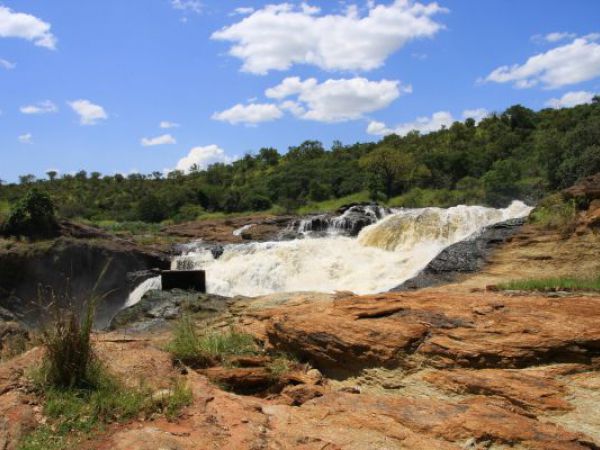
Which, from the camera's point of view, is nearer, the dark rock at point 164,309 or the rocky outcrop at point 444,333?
the rocky outcrop at point 444,333

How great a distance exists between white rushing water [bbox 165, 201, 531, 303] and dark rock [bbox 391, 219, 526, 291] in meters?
2.08

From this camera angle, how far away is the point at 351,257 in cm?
2020

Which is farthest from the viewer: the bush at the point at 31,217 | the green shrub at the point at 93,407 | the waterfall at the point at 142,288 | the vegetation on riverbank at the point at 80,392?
the bush at the point at 31,217

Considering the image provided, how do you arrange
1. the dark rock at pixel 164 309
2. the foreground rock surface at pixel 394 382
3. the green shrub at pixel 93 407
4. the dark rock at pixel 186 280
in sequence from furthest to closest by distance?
the dark rock at pixel 186 280 → the dark rock at pixel 164 309 → the foreground rock surface at pixel 394 382 → the green shrub at pixel 93 407

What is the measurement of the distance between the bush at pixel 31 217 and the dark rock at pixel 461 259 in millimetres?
16681

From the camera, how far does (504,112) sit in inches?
2272

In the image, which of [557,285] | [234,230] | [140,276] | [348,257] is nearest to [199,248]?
[140,276]

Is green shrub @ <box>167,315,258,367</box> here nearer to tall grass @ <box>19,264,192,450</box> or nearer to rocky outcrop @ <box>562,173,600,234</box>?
tall grass @ <box>19,264,192,450</box>

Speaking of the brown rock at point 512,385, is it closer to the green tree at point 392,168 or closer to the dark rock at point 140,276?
the dark rock at point 140,276

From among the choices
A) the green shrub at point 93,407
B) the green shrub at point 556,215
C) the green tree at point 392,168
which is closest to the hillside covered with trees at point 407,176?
the green tree at point 392,168

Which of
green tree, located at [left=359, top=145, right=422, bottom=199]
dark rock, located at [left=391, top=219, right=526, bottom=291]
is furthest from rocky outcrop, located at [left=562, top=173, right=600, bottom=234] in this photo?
green tree, located at [left=359, top=145, right=422, bottom=199]

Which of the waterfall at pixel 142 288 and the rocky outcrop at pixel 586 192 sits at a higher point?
the rocky outcrop at pixel 586 192

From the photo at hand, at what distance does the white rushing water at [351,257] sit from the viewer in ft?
61.5

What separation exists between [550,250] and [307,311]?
929cm
